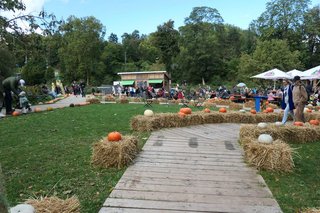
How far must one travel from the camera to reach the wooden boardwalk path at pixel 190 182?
3852 millimetres

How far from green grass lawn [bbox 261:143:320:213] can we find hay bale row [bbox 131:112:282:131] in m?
3.94

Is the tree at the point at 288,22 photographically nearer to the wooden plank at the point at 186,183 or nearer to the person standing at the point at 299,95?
the person standing at the point at 299,95

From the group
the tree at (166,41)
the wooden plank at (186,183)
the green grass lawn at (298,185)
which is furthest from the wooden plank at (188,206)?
the tree at (166,41)

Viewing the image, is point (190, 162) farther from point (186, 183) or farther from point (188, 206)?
point (188, 206)

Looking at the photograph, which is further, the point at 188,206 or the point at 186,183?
the point at 186,183

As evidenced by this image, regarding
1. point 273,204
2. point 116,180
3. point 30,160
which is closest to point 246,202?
point 273,204

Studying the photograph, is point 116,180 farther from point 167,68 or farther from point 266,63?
point 167,68

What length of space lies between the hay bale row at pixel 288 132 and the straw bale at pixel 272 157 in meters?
1.63

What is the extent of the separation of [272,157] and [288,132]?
2.99 m

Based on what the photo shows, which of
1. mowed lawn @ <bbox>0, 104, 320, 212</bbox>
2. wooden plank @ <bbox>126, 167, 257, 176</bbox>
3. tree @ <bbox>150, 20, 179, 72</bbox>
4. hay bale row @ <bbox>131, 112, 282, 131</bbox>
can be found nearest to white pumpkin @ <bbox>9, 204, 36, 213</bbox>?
mowed lawn @ <bbox>0, 104, 320, 212</bbox>

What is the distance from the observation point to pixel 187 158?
6094 millimetres

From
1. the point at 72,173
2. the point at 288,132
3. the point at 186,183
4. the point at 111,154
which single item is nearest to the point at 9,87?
the point at 111,154

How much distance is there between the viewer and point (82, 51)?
63344 mm

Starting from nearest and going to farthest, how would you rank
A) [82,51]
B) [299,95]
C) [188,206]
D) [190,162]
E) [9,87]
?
1. [188,206]
2. [190,162]
3. [299,95]
4. [9,87]
5. [82,51]
